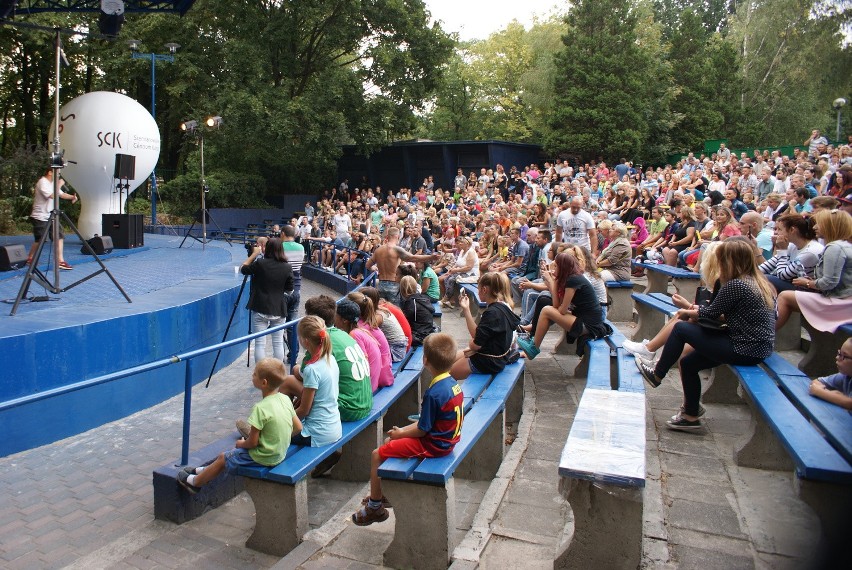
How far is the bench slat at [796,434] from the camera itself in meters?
3.42

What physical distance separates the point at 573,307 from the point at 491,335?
4.65 feet

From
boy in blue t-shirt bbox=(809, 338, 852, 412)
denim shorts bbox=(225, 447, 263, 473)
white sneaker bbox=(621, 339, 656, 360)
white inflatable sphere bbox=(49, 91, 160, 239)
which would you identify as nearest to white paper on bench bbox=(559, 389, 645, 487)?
boy in blue t-shirt bbox=(809, 338, 852, 412)

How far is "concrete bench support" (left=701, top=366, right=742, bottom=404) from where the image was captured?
595 cm

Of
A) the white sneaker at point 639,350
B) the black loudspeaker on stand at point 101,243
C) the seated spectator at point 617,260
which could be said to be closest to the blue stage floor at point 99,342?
the black loudspeaker on stand at point 101,243

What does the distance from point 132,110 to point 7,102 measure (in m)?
20.7

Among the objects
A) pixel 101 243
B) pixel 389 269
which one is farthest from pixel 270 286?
pixel 101 243

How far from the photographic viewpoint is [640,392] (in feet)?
16.4

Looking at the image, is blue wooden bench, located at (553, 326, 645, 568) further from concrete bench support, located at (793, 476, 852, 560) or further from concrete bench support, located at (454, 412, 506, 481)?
concrete bench support, located at (454, 412, 506, 481)

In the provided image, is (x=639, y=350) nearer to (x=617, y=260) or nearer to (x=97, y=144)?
(x=617, y=260)

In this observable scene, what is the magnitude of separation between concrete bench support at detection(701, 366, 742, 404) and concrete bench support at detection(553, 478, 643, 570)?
2.93m

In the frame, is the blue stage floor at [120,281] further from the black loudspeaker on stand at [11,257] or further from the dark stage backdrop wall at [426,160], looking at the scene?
the dark stage backdrop wall at [426,160]

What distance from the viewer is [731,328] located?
518 cm

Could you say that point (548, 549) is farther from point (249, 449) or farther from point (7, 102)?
point (7, 102)

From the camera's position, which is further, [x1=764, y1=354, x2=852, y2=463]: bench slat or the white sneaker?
the white sneaker
